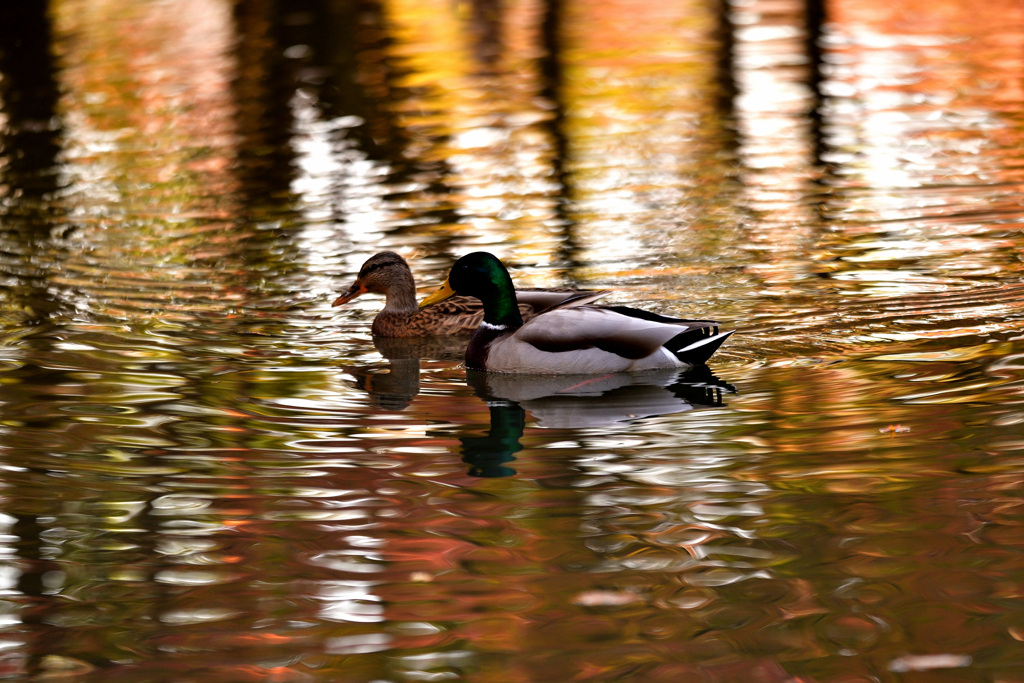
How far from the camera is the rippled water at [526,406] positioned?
5168 mm

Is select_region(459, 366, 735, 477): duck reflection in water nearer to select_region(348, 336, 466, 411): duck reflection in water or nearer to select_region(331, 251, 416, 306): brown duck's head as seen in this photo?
select_region(348, 336, 466, 411): duck reflection in water

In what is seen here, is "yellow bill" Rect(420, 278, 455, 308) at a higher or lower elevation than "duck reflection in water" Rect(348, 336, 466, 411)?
higher

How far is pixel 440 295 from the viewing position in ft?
31.7

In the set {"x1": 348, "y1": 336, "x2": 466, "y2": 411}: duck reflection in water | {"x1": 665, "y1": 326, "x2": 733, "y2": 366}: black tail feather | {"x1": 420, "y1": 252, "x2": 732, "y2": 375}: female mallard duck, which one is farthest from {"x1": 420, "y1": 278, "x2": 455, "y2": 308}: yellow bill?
{"x1": 665, "y1": 326, "x2": 733, "y2": 366}: black tail feather

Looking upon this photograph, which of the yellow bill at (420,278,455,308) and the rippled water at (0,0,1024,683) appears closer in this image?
the rippled water at (0,0,1024,683)

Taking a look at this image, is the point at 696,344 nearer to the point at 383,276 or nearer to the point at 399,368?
the point at 399,368

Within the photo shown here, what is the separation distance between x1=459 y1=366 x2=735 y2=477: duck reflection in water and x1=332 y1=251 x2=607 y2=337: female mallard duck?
45.7 inches

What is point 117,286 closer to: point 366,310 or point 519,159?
point 366,310

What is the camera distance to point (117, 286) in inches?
441

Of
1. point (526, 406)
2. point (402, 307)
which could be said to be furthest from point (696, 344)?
point (402, 307)

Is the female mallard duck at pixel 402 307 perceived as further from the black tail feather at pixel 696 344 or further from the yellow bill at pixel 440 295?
the black tail feather at pixel 696 344

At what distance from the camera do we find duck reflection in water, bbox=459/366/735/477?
24.6 feet

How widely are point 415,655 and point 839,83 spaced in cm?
1551

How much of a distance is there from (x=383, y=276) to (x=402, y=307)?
0.81 ft
